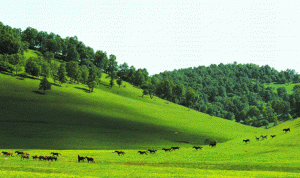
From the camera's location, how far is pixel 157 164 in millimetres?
43938

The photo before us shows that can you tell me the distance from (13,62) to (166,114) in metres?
87.4

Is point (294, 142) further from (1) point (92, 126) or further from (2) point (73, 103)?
(2) point (73, 103)

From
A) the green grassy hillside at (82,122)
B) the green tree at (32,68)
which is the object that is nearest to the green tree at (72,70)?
the green grassy hillside at (82,122)

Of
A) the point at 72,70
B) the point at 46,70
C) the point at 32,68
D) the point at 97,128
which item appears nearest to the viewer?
the point at 97,128

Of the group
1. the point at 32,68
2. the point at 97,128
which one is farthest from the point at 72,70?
the point at 97,128

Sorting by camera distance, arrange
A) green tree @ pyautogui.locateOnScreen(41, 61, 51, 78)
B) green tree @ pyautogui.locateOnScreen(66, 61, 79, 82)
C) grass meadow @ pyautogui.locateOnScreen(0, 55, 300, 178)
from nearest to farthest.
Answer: grass meadow @ pyautogui.locateOnScreen(0, 55, 300, 178) → green tree @ pyautogui.locateOnScreen(41, 61, 51, 78) → green tree @ pyautogui.locateOnScreen(66, 61, 79, 82)

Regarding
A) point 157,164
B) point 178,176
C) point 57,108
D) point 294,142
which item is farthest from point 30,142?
point 294,142

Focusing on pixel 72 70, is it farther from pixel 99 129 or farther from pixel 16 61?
pixel 99 129

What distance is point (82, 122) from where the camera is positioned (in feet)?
351

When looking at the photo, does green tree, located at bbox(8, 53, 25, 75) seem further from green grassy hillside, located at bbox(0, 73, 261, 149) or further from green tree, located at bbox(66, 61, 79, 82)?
green tree, located at bbox(66, 61, 79, 82)

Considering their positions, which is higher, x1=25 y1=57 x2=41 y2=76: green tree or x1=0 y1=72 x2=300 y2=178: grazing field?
x1=25 y1=57 x2=41 y2=76: green tree

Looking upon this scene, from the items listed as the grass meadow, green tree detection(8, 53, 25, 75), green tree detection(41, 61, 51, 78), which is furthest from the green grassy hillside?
green tree detection(8, 53, 25, 75)

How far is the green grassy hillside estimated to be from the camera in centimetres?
8750

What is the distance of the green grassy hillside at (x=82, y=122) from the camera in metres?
87.5
